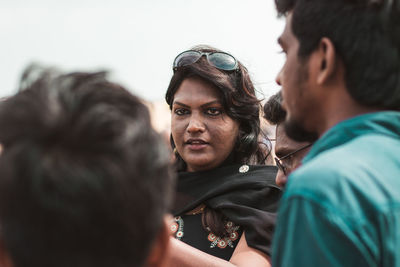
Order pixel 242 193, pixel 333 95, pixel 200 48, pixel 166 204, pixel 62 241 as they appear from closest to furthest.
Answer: pixel 62 241 → pixel 166 204 → pixel 333 95 → pixel 242 193 → pixel 200 48

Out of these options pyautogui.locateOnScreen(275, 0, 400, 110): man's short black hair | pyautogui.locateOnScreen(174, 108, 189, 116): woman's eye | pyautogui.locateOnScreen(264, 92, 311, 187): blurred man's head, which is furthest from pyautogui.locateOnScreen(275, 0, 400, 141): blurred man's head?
pyautogui.locateOnScreen(174, 108, 189, 116): woman's eye

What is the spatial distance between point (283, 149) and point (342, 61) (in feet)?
4.49

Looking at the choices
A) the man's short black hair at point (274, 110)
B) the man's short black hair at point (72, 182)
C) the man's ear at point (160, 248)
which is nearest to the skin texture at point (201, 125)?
the man's short black hair at point (274, 110)

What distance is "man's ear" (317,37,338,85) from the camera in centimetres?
157

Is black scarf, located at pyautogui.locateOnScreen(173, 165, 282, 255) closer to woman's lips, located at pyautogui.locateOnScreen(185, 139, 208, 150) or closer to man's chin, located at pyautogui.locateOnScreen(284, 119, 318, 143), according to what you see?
woman's lips, located at pyautogui.locateOnScreen(185, 139, 208, 150)

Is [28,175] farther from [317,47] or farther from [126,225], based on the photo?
[317,47]

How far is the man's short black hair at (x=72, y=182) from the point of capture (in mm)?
1013

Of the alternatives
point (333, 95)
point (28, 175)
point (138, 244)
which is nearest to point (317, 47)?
point (333, 95)

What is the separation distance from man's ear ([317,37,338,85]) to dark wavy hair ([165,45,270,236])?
141cm

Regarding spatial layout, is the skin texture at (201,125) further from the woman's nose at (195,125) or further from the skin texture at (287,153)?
the skin texture at (287,153)

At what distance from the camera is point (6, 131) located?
1.07 m

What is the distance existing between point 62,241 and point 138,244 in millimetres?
160

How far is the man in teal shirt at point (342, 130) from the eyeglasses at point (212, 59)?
1180 mm

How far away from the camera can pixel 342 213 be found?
4.21ft
